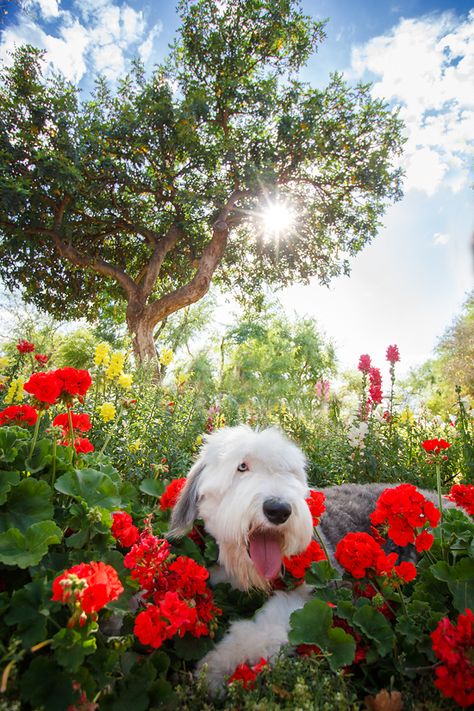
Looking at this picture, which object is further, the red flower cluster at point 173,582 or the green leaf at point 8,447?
the green leaf at point 8,447

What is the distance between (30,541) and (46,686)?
528 mm

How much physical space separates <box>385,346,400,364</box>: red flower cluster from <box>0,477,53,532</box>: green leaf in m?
4.66

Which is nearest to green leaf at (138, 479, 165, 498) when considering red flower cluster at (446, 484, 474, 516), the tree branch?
red flower cluster at (446, 484, 474, 516)

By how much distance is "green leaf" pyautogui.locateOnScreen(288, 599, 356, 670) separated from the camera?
1.61 metres

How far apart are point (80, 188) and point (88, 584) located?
14565 mm

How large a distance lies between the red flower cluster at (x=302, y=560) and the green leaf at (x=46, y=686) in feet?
3.87

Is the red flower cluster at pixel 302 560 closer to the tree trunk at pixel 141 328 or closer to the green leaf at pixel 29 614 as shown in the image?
the green leaf at pixel 29 614

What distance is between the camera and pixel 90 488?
6.75ft

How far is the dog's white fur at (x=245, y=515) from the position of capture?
6.21ft

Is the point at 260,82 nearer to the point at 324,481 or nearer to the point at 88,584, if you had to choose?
the point at 324,481

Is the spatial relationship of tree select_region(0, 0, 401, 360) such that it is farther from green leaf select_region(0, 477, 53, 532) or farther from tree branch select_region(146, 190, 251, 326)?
green leaf select_region(0, 477, 53, 532)

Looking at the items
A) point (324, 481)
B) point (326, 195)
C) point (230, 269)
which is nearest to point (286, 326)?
point (230, 269)

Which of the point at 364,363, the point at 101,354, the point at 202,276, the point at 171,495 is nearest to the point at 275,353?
the point at 202,276

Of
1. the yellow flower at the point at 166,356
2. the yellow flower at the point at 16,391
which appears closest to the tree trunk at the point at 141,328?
the yellow flower at the point at 166,356
